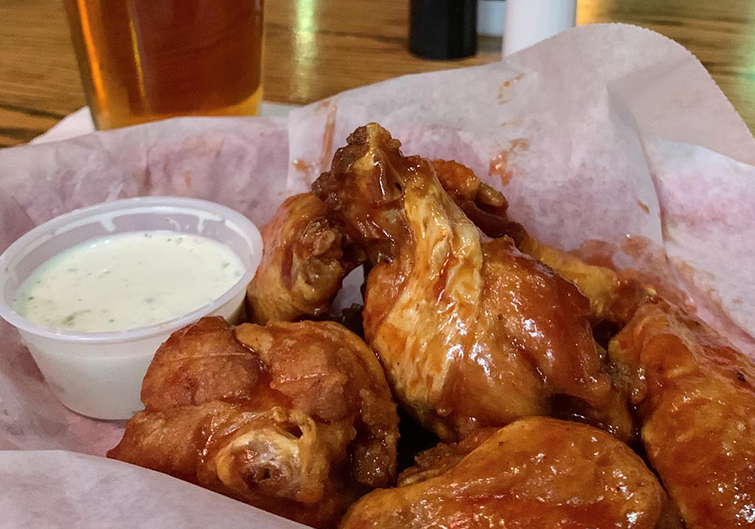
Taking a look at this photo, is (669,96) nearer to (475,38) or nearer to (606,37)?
(606,37)

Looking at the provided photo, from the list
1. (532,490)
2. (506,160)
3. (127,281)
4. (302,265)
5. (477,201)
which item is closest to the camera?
(532,490)

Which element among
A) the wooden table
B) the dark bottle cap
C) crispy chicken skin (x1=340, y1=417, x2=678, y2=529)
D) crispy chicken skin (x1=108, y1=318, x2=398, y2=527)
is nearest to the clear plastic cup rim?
crispy chicken skin (x1=108, y1=318, x2=398, y2=527)

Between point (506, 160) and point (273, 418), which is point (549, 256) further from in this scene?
point (273, 418)

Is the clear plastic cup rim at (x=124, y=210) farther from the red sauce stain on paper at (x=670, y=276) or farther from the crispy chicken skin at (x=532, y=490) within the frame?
the red sauce stain on paper at (x=670, y=276)

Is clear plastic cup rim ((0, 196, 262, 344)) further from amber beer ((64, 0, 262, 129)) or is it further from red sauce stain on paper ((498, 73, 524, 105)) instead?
red sauce stain on paper ((498, 73, 524, 105))

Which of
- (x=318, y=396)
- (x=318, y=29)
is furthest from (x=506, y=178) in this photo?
(x=318, y=29)

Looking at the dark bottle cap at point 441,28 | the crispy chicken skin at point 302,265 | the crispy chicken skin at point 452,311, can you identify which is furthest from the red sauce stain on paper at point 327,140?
the dark bottle cap at point 441,28

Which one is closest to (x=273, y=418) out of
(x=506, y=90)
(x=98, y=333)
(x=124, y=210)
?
(x=98, y=333)
